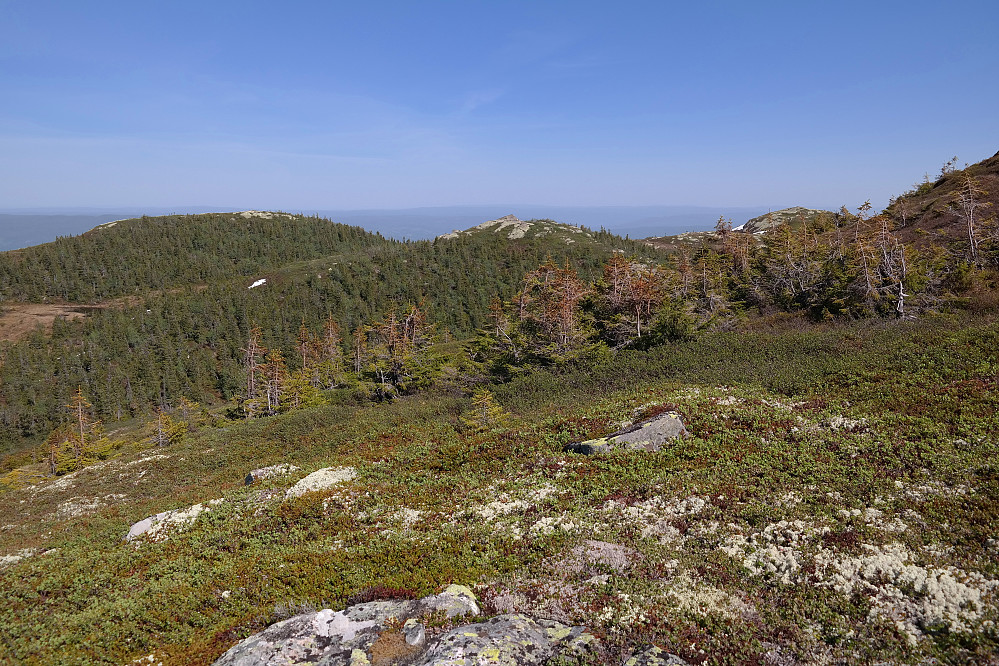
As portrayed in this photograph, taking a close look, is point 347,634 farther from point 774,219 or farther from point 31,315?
point 31,315

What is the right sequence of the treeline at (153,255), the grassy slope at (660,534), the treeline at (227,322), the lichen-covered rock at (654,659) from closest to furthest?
the lichen-covered rock at (654,659) < the grassy slope at (660,534) < the treeline at (227,322) < the treeline at (153,255)

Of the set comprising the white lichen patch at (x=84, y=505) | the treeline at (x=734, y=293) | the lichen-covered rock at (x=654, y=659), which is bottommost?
the white lichen patch at (x=84, y=505)

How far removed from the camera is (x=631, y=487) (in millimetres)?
14031

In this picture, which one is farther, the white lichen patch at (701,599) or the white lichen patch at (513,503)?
the white lichen patch at (513,503)

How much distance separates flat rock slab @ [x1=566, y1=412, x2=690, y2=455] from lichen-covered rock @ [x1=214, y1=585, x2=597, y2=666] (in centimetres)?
934

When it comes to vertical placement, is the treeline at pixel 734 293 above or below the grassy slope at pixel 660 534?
above

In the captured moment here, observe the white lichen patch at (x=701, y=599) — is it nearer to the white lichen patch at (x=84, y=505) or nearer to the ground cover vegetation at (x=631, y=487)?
the ground cover vegetation at (x=631, y=487)

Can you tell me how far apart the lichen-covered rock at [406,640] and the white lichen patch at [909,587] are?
538 centimetres

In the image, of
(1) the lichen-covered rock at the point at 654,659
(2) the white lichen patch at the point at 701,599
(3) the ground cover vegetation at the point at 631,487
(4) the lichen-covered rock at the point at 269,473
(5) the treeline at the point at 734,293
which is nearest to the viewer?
(1) the lichen-covered rock at the point at 654,659

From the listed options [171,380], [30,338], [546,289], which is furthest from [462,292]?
[30,338]

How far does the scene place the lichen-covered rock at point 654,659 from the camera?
691 centimetres

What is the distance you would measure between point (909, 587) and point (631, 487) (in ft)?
22.1

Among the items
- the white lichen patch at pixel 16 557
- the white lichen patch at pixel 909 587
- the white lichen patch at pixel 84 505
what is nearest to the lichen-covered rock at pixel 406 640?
the white lichen patch at pixel 909 587

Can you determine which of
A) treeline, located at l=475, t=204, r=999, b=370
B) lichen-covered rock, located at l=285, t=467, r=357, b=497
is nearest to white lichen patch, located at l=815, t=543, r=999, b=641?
lichen-covered rock, located at l=285, t=467, r=357, b=497
